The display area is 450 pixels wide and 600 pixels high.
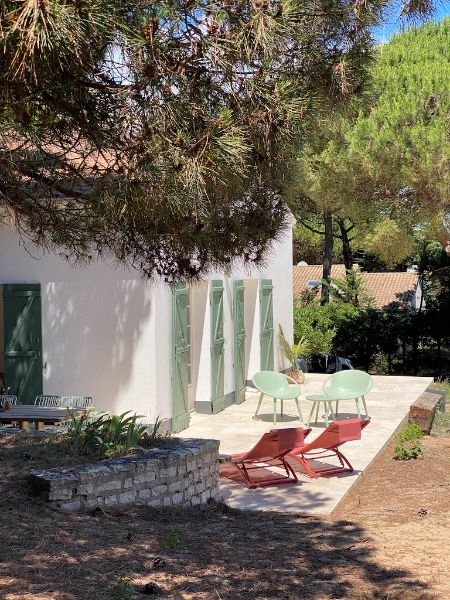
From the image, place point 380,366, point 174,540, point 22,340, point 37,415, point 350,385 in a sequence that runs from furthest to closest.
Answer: point 380,366, point 350,385, point 22,340, point 37,415, point 174,540

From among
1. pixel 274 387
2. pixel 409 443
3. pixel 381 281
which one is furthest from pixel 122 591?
pixel 381 281

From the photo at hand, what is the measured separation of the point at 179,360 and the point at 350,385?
2727 millimetres

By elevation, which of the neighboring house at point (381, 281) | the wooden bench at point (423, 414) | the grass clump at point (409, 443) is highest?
the neighboring house at point (381, 281)

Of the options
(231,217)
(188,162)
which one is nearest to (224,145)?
(188,162)

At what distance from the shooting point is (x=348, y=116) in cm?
643

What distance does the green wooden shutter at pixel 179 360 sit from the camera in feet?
38.3

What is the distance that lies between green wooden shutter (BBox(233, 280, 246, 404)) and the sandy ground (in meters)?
6.51

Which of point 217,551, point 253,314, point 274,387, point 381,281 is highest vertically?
point 381,281

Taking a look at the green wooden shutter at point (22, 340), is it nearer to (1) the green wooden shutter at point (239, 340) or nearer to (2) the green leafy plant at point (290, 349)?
(1) the green wooden shutter at point (239, 340)

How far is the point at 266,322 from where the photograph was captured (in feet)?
54.7

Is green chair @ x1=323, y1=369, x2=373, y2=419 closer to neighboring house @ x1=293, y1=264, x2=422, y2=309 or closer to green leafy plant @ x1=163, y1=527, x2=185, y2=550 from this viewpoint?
green leafy plant @ x1=163, y1=527, x2=185, y2=550

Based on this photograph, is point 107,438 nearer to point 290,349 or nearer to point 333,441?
point 333,441

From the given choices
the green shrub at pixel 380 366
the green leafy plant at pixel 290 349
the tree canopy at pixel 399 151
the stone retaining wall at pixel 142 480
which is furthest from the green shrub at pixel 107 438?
the green shrub at pixel 380 366

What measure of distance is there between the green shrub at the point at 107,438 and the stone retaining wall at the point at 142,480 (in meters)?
0.23
